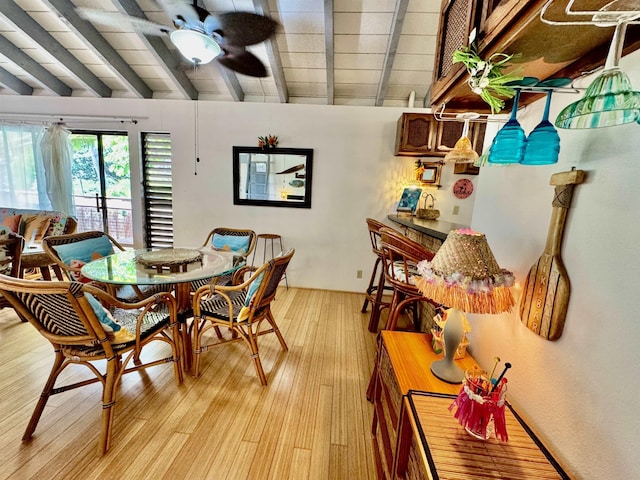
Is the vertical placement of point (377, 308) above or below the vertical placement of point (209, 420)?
above

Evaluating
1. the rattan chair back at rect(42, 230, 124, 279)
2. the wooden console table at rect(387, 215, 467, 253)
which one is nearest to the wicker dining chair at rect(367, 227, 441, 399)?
the wooden console table at rect(387, 215, 467, 253)

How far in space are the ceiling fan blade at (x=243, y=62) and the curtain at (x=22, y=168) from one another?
11.2 ft

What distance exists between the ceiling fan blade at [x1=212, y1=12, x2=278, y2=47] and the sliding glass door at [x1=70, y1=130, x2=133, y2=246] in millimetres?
2894

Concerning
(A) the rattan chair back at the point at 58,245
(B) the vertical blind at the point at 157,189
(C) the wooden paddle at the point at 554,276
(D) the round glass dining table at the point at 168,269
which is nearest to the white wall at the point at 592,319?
(C) the wooden paddle at the point at 554,276

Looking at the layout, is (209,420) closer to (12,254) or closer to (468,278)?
(468,278)

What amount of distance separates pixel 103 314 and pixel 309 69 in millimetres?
3030

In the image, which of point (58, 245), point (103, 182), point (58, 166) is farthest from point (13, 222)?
point (58, 245)

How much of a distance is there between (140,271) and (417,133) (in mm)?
3007

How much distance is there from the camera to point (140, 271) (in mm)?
1895

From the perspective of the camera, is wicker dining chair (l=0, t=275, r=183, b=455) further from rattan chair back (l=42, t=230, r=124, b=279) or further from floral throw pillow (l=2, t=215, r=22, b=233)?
floral throw pillow (l=2, t=215, r=22, b=233)

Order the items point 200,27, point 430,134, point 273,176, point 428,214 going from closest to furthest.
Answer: point 200,27 < point 430,134 < point 428,214 < point 273,176

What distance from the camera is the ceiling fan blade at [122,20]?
1.76 meters

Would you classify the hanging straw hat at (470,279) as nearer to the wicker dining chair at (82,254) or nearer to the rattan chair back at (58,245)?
the wicker dining chair at (82,254)

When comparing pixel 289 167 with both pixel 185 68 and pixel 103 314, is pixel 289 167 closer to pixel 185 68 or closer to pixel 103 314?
pixel 185 68
